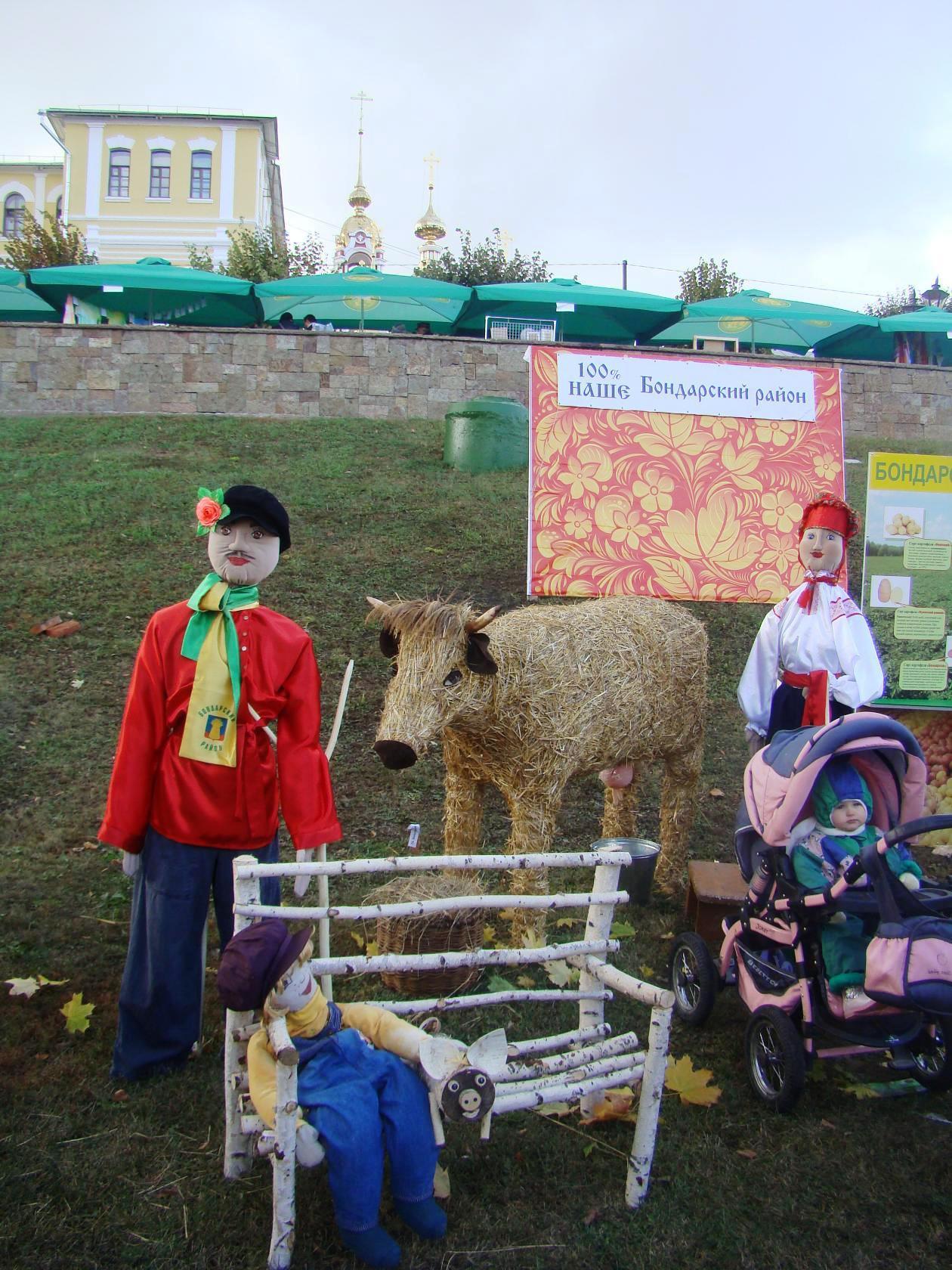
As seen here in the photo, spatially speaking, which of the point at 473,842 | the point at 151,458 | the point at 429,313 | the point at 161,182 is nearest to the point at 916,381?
the point at 429,313

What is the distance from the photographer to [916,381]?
1513cm

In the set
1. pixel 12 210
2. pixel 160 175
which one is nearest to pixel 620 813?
pixel 160 175

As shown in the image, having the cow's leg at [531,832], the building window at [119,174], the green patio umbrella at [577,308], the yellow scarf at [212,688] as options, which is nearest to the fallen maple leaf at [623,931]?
the cow's leg at [531,832]

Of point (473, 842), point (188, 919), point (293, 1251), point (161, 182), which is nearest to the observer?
point (293, 1251)

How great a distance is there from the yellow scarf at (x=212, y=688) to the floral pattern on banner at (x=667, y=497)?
363cm

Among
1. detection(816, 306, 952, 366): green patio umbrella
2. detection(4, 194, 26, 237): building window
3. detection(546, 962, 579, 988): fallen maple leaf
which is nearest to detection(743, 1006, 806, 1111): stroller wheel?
detection(546, 962, 579, 988): fallen maple leaf

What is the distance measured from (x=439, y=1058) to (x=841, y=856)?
1.76 m

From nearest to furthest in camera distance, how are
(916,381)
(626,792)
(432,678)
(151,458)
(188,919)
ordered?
(188,919)
(432,678)
(626,792)
(151,458)
(916,381)

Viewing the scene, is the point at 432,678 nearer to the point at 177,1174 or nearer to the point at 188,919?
the point at 188,919

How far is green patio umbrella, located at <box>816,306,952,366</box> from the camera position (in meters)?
17.5

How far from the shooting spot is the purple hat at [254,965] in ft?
7.84

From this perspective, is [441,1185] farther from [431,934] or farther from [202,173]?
[202,173]

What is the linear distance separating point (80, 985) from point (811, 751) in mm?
3164

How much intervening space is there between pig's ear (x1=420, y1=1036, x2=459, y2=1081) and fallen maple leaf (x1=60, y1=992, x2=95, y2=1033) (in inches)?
69.7
